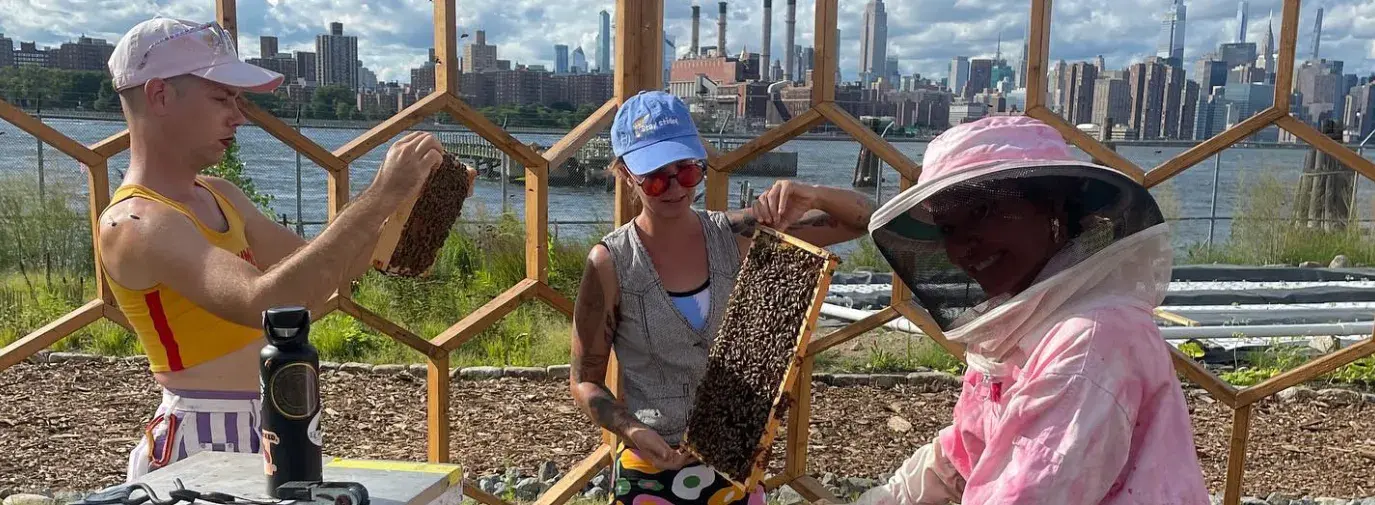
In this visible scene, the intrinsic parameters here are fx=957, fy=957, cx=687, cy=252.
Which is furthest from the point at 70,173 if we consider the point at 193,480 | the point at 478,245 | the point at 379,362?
the point at 193,480

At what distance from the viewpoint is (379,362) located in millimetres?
6688

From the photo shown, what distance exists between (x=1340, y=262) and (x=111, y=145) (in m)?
12.1

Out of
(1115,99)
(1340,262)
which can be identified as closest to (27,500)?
(1115,99)

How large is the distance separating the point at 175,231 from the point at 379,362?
176 inches

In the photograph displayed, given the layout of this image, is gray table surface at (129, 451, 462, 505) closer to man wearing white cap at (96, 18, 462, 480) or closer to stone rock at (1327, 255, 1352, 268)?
man wearing white cap at (96, 18, 462, 480)

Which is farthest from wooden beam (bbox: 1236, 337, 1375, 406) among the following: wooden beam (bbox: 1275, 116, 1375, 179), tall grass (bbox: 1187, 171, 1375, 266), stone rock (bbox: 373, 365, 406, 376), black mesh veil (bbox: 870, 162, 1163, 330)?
tall grass (bbox: 1187, 171, 1375, 266)

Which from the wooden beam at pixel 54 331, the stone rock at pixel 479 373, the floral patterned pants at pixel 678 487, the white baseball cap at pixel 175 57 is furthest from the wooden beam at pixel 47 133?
the stone rock at pixel 479 373

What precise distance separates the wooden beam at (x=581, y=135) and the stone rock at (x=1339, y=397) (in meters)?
4.99

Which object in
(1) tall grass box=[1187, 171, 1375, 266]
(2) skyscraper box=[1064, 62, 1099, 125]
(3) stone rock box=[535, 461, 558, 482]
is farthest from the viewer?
(1) tall grass box=[1187, 171, 1375, 266]

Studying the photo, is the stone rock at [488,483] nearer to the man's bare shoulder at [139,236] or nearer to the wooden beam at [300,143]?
the wooden beam at [300,143]

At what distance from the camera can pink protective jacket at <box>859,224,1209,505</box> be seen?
5.44 feet

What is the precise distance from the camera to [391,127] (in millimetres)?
3217

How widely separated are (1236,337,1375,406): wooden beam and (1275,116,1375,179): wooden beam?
0.64 m

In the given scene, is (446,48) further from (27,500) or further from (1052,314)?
(27,500)
